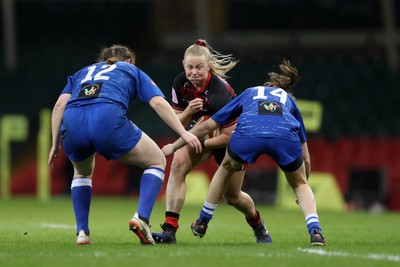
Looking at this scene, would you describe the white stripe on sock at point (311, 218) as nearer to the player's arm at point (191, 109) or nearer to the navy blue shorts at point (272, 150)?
the navy blue shorts at point (272, 150)

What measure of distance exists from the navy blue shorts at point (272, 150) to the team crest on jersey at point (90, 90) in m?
1.26

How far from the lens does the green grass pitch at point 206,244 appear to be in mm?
6852

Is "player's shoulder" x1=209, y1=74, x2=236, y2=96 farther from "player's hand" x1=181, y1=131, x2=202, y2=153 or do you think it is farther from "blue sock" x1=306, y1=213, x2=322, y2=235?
"blue sock" x1=306, y1=213, x2=322, y2=235

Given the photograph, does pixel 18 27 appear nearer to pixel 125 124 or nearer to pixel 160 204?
pixel 160 204

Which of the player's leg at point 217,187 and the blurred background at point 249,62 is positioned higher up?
the player's leg at point 217,187

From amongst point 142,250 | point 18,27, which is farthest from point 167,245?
point 18,27

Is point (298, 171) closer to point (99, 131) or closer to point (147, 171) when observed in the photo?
point (147, 171)

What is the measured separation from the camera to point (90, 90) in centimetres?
826

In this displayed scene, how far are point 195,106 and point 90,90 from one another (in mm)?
1039

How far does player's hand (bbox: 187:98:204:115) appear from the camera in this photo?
8773 millimetres

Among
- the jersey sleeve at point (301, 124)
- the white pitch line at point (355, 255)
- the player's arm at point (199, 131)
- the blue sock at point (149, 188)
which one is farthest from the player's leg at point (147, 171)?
the white pitch line at point (355, 255)

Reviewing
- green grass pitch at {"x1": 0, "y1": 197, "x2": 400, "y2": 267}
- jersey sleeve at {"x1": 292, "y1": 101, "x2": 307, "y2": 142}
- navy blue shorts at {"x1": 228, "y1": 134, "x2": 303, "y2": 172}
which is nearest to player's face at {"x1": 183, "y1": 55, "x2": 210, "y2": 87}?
navy blue shorts at {"x1": 228, "y1": 134, "x2": 303, "y2": 172}

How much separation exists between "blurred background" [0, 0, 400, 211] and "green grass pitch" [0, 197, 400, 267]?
2755 millimetres

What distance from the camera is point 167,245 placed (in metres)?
8.25
